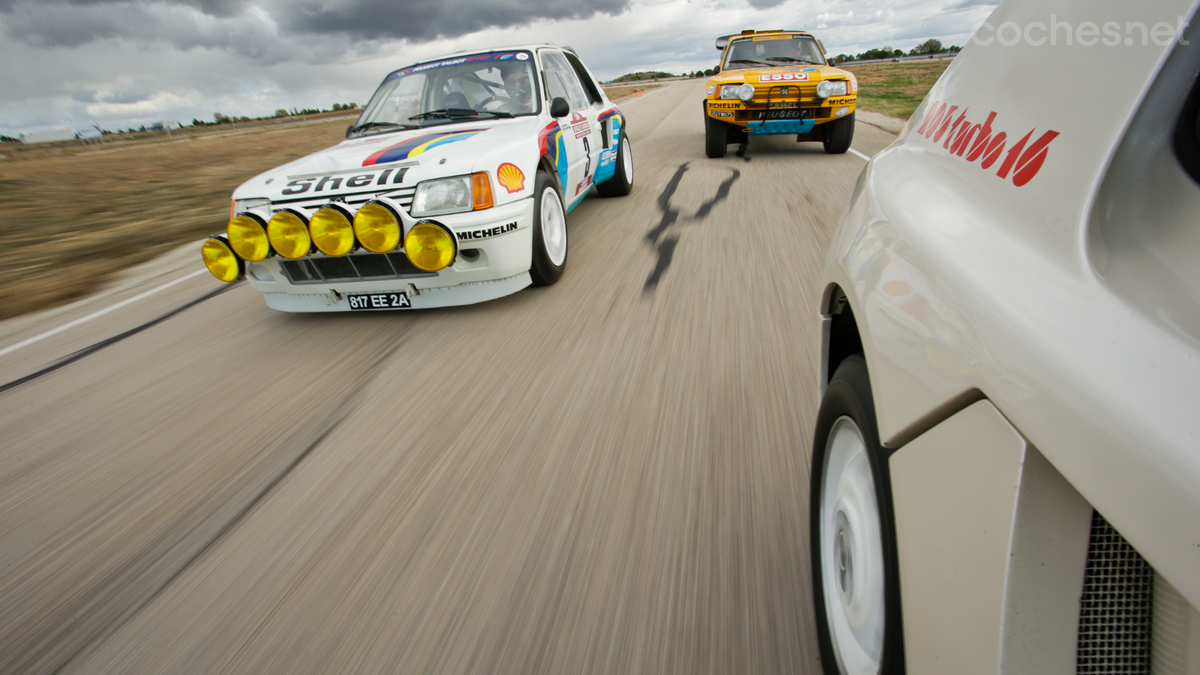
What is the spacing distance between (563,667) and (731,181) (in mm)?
6554

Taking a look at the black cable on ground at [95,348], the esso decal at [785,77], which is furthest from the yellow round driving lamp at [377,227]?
the esso decal at [785,77]

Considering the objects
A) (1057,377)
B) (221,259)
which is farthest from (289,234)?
(1057,377)

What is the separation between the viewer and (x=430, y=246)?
3.29 m

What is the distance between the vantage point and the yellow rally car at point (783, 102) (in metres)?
7.91

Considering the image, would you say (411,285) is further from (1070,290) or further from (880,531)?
(1070,290)

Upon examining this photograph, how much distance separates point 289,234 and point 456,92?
2038 mm

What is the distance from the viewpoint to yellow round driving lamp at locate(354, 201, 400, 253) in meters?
3.24

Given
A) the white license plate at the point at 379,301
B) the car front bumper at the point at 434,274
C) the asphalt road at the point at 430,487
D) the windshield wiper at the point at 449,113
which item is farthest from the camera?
the windshield wiper at the point at 449,113

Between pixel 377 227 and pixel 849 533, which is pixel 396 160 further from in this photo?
pixel 849 533

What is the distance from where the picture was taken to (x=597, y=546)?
184 cm

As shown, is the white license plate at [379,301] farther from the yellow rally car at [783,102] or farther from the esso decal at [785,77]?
the esso decal at [785,77]

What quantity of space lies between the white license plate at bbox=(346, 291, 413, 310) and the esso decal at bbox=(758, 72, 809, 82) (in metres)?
6.34

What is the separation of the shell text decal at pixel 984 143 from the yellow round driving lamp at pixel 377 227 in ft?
8.52

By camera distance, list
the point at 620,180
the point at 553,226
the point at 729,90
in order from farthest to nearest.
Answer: the point at 729,90 < the point at 620,180 < the point at 553,226
